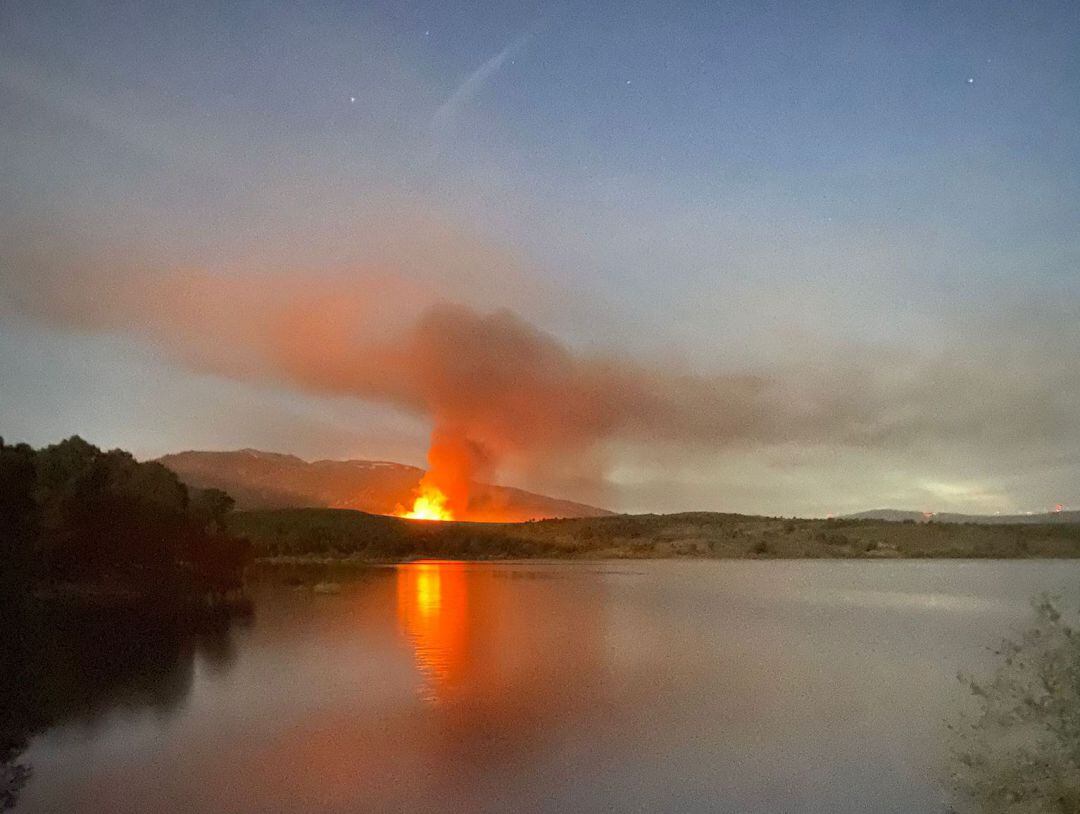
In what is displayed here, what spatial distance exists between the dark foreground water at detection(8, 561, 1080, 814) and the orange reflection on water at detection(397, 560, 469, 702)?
0.98 feet

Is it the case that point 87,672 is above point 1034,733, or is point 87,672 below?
below

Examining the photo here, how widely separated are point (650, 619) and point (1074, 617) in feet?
72.9

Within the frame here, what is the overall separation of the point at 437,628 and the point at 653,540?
14290 centimetres

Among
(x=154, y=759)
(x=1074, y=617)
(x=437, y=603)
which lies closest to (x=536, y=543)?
(x=437, y=603)

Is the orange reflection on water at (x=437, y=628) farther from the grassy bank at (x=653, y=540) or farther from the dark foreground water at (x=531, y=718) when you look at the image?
the grassy bank at (x=653, y=540)

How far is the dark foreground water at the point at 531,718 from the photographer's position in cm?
1847

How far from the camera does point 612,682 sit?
105 feet

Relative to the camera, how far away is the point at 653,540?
18862cm

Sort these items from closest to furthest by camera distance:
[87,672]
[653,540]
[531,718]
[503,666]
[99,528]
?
[531,718] < [87,672] < [503,666] < [99,528] < [653,540]

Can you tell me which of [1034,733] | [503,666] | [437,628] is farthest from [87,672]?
[1034,733]

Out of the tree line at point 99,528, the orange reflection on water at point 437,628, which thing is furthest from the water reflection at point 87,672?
the orange reflection on water at point 437,628

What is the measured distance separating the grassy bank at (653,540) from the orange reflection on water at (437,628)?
69.8m

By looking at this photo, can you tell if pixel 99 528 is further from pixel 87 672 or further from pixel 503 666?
pixel 503 666

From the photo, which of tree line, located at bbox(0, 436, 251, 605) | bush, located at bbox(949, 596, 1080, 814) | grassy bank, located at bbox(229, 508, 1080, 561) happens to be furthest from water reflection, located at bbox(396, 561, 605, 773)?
grassy bank, located at bbox(229, 508, 1080, 561)
